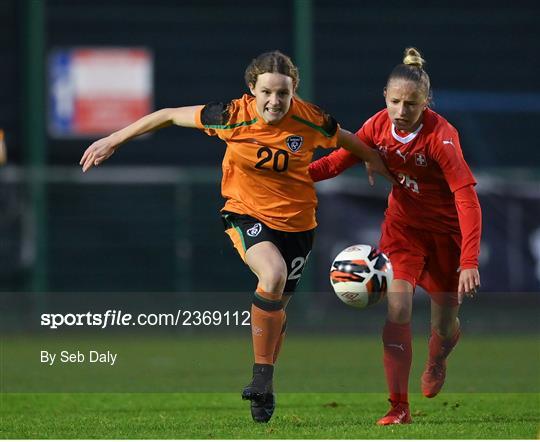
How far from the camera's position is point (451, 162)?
713cm

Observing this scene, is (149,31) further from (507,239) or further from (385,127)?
(385,127)

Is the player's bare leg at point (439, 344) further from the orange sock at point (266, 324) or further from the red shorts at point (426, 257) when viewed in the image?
the orange sock at point (266, 324)

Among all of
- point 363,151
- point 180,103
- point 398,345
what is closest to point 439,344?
point 398,345

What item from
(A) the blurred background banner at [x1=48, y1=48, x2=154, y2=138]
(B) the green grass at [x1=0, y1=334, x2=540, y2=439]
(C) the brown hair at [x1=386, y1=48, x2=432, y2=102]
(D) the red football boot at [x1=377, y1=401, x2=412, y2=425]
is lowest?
(B) the green grass at [x1=0, y1=334, x2=540, y2=439]

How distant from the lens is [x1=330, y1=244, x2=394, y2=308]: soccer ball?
7234 millimetres

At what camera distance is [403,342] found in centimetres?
729

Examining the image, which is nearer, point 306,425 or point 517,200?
point 306,425

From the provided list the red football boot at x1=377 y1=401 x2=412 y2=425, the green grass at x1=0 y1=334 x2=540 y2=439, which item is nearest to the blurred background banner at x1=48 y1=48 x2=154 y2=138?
the green grass at x1=0 y1=334 x2=540 y2=439

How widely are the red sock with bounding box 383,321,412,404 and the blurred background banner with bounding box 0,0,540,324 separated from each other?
23.1 feet

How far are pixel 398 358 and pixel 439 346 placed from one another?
860 mm

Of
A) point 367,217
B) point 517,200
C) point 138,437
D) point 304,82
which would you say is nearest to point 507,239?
point 517,200

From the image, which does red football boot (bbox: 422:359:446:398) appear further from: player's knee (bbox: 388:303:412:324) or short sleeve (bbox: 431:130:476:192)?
short sleeve (bbox: 431:130:476:192)

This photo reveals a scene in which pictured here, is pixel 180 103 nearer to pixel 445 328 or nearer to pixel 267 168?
pixel 445 328

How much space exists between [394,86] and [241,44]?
11.1 meters
